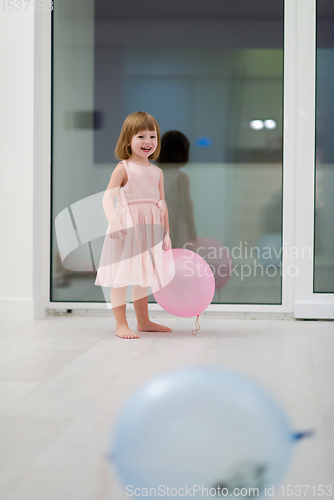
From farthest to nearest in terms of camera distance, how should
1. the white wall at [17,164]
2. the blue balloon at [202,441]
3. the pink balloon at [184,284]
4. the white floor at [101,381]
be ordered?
the white wall at [17,164] < the pink balloon at [184,284] < the white floor at [101,381] < the blue balloon at [202,441]

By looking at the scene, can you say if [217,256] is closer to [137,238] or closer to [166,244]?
[166,244]

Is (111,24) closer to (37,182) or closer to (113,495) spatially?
(37,182)

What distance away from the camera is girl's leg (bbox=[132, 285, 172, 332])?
2510mm

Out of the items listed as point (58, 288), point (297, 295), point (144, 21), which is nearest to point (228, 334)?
point (297, 295)

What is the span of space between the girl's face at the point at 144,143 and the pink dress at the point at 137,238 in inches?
2.8

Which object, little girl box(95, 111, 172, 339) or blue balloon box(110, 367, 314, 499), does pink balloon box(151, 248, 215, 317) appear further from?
blue balloon box(110, 367, 314, 499)

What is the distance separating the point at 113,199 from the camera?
2395 mm

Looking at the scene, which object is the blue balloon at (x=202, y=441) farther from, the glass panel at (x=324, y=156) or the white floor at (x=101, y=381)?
the glass panel at (x=324, y=156)

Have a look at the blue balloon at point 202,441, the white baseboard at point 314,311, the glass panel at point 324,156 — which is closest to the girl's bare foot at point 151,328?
the white baseboard at point 314,311

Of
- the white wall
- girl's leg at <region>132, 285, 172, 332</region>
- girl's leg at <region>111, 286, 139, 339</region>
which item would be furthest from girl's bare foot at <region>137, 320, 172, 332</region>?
the white wall

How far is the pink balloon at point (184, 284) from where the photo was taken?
7.44 ft

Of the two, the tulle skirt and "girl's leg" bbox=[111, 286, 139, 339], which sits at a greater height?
the tulle skirt

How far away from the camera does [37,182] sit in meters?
2.90

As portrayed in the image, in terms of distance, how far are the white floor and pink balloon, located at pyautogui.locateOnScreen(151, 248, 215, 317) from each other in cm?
17
